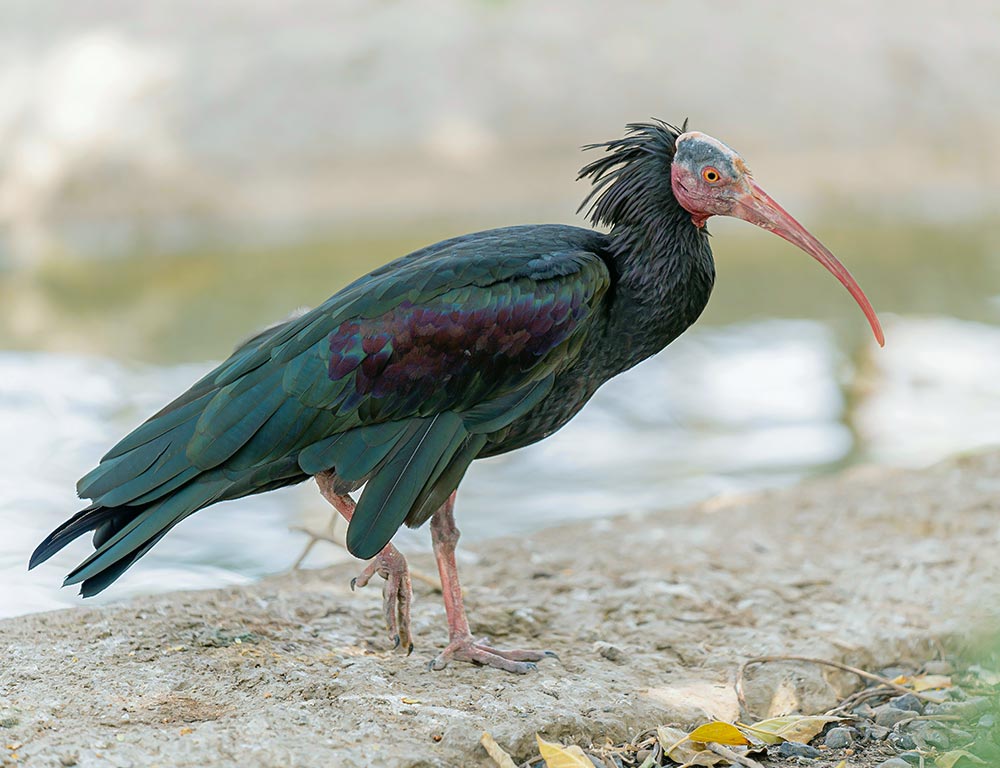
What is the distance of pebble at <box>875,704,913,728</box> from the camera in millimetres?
3945

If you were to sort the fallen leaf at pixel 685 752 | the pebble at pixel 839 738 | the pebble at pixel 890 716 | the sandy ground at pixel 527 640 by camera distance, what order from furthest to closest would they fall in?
the pebble at pixel 890 716, the pebble at pixel 839 738, the fallen leaf at pixel 685 752, the sandy ground at pixel 527 640

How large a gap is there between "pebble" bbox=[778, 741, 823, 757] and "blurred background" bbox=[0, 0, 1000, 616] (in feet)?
18.2

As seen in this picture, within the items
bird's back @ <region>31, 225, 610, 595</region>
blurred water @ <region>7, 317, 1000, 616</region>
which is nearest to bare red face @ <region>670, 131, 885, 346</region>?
bird's back @ <region>31, 225, 610, 595</region>

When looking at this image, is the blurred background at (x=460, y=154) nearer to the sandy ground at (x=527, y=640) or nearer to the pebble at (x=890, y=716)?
the sandy ground at (x=527, y=640)

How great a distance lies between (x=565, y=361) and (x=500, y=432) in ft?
0.97

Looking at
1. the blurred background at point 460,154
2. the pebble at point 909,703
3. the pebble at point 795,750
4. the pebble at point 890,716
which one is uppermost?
the blurred background at point 460,154

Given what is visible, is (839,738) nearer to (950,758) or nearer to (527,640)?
(950,758)

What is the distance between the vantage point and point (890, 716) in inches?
156

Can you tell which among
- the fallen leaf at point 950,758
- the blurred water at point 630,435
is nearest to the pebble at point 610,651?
the fallen leaf at point 950,758

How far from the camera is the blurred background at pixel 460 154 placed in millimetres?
10414

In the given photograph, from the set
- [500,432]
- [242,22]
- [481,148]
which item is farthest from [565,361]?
[242,22]

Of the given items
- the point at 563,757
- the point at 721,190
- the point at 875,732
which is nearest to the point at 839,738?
Answer: the point at 875,732

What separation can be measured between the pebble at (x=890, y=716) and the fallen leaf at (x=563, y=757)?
1062mm

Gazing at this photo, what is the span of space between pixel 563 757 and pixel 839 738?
934mm
